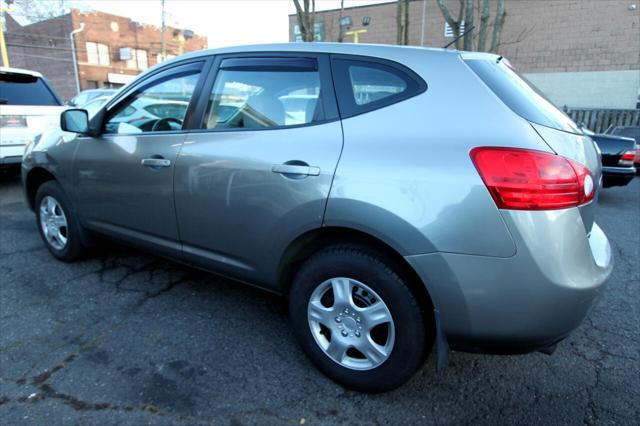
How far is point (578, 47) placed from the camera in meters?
19.7

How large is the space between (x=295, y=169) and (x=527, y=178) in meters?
1.07

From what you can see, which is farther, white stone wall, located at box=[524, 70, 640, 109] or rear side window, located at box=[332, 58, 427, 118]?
white stone wall, located at box=[524, 70, 640, 109]

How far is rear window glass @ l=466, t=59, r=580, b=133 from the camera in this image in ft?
6.09

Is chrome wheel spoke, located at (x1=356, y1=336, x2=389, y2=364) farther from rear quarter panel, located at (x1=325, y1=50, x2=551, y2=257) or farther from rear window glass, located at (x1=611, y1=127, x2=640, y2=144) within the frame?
rear window glass, located at (x1=611, y1=127, x2=640, y2=144)

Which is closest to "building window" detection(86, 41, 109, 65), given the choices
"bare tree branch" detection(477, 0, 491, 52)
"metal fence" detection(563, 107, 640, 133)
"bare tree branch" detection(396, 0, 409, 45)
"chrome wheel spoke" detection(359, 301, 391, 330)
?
"bare tree branch" detection(396, 0, 409, 45)

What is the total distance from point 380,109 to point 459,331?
3.53 ft

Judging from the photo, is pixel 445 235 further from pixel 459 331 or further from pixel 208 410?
pixel 208 410

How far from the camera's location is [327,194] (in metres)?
2.03

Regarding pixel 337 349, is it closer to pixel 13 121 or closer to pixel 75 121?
pixel 75 121

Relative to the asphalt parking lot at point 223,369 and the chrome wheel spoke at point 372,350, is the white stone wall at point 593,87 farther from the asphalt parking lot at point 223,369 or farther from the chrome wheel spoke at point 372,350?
the chrome wheel spoke at point 372,350

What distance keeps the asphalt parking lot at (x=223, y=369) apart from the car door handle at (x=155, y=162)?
102 cm

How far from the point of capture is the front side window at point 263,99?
2277 mm

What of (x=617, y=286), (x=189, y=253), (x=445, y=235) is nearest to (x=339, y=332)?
(x=445, y=235)

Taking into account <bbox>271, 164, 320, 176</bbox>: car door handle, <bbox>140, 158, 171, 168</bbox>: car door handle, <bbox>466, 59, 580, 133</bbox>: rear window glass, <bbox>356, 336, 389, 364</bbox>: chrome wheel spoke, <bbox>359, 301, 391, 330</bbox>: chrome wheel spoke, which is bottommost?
<bbox>356, 336, 389, 364</bbox>: chrome wheel spoke
